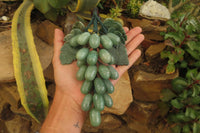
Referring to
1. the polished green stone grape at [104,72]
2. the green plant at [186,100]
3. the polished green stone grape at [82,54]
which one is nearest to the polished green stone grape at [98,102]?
the polished green stone grape at [104,72]

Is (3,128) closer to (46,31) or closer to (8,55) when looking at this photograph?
(8,55)

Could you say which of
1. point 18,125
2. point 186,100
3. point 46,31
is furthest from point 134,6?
point 18,125

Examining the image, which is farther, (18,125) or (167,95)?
(18,125)

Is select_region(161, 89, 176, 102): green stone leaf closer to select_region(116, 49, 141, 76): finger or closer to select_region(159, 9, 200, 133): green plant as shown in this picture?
select_region(159, 9, 200, 133): green plant

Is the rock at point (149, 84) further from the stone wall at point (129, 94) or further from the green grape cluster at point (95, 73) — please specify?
the green grape cluster at point (95, 73)

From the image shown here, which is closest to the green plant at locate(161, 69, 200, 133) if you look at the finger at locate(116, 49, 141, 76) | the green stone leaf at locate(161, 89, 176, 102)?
the green stone leaf at locate(161, 89, 176, 102)

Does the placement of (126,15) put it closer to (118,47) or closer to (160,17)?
(160,17)
